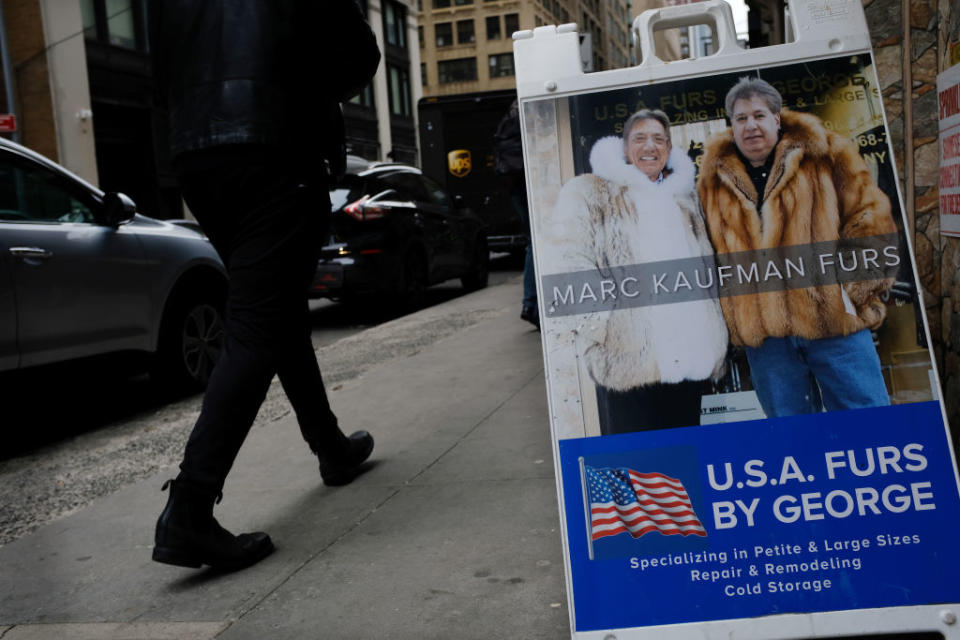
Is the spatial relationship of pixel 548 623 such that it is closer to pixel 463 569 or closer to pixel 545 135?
pixel 463 569

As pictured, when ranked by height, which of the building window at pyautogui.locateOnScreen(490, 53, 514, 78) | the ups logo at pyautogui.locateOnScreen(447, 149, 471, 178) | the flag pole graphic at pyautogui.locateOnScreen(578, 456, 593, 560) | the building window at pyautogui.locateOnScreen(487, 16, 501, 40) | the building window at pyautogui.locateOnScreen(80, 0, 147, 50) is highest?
the building window at pyautogui.locateOnScreen(487, 16, 501, 40)

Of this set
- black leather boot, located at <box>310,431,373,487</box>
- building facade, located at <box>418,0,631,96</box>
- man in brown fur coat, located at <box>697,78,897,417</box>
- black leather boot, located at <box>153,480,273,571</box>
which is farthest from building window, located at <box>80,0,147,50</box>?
building facade, located at <box>418,0,631,96</box>

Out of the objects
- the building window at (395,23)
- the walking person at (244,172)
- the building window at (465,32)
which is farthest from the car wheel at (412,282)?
the building window at (465,32)

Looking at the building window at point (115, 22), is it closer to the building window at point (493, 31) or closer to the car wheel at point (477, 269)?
the car wheel at point (477, 269)

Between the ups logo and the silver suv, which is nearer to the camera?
the silver suv

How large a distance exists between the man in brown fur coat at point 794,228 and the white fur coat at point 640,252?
0.16 ft

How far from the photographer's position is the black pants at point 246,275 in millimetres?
2973

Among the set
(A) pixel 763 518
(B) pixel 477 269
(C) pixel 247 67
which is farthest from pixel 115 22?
(A) pixel 763 518

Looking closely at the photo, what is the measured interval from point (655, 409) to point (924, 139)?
5.59ft

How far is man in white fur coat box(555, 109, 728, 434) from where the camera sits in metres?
2.16

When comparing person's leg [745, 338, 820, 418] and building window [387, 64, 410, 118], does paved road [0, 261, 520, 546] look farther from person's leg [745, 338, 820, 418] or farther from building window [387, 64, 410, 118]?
building window [387, 64, 410, 118]

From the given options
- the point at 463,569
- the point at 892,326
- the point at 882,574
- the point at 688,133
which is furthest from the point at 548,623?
the point at 688,133

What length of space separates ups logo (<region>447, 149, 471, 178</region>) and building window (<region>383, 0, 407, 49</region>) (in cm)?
2728

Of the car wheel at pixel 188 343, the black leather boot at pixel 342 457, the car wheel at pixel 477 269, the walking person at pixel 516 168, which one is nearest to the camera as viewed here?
the black leather boot at pixel 342 457
